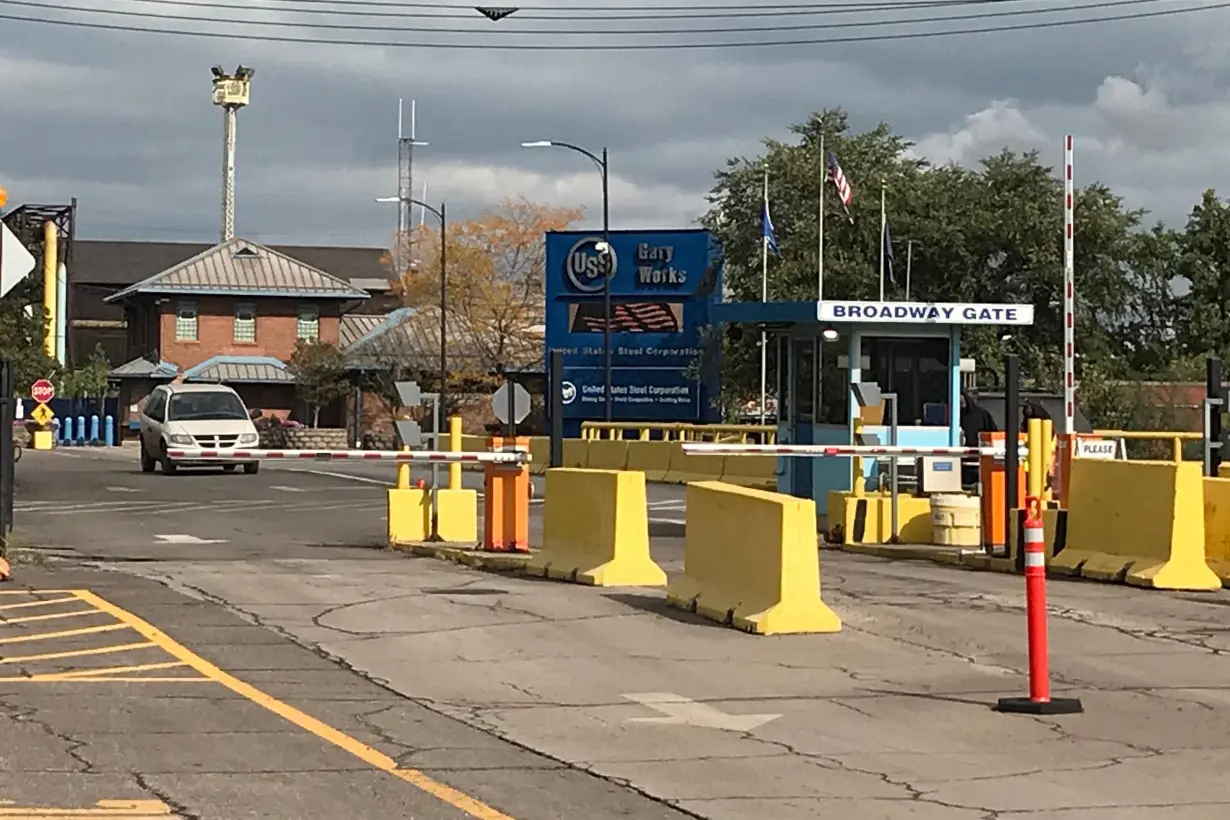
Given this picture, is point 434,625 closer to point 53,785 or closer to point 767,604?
point 767,604

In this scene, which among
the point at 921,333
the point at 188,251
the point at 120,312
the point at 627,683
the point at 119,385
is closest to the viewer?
the point at 627,683

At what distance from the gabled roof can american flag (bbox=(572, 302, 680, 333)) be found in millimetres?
24984

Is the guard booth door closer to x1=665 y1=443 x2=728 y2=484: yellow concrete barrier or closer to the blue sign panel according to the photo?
x1=665 y1=443 x2=728 y2=484: yellow concrete barrier

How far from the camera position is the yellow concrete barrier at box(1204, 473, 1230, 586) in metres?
16.3

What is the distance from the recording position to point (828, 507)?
21.9 metres

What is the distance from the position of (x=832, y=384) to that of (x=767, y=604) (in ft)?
35.8

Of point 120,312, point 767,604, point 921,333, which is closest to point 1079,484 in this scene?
point 767,604

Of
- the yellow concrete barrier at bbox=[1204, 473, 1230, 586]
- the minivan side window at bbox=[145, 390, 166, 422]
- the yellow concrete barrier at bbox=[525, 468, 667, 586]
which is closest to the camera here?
the yellow concrete barrier at bbox=[525, 468, 667, 586]

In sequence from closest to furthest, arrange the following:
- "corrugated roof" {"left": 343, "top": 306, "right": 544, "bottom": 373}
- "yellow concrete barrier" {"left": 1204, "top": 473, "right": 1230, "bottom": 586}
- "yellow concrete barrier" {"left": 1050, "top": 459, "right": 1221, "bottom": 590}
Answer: "yellow concrete barrier" {"left": 1050, "top": 459, "right": 1221, "bottom": 590}
"yellow concrete barrier" {"left": 1204, "top": 473, "right": 1230, "bottom": 586}
"corrugated roof" {"left": 343, "top": 306, "right": 544, "bottom": 373}

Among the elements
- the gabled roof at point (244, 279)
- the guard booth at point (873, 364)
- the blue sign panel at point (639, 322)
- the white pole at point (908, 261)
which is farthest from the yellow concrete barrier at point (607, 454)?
the gabled roof at point (244, 279)

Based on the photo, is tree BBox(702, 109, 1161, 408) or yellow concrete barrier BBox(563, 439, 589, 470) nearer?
yellow concrete barrier BBox(563, 439, 589, 470)

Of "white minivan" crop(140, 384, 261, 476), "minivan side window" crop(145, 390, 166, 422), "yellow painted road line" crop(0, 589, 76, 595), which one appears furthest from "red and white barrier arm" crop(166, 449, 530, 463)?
"minivan side window" crop(145, 390, 166, 422)

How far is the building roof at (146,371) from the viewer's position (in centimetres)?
7612

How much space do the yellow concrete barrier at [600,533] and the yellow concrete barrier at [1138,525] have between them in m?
3.90
